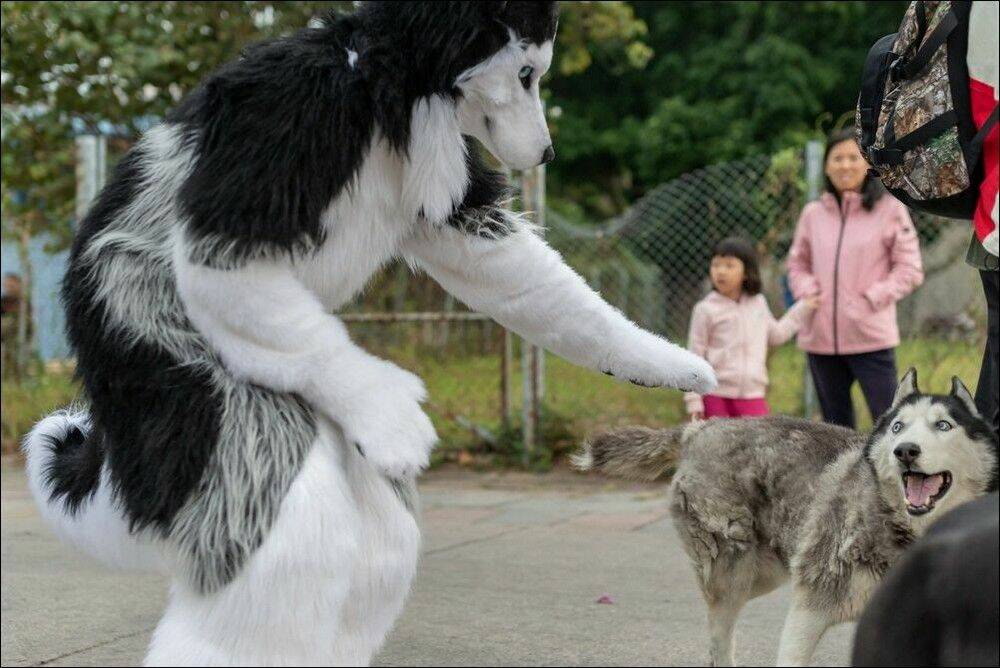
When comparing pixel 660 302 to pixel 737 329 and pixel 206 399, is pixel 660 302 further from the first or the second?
pixel 206 399

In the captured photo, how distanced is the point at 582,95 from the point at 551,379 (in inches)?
512

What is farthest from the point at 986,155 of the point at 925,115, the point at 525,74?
the point at 525,74

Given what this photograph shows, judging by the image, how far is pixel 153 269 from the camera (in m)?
2.35

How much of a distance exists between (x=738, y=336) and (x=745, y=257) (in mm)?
391

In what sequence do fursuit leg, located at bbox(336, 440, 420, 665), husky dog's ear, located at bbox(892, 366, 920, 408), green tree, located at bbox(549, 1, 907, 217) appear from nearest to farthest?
fursuit leg, located at bbox(336, 440, 420, 665)
husky dog's ear, located at bbox(892, 366, 920, 408)
green tree, located at bbox(549, 1, 907, 217)

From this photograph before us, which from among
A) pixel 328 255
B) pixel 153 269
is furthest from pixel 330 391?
pixel 153 269

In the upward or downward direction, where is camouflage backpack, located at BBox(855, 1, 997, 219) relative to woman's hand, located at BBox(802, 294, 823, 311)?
upward

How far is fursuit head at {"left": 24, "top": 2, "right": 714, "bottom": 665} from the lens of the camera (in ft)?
7.25

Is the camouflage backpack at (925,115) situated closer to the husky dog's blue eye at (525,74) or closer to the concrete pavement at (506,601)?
the husky dog's blue eye at (525,74)

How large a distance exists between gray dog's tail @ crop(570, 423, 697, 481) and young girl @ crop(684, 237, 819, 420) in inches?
61.7

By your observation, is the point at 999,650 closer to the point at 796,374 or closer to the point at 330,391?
the point at 330,391

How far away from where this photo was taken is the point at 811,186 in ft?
27.1

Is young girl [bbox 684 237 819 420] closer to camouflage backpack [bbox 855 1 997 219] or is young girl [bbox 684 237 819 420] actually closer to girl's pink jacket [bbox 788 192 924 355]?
girl's pink jacket [bbox 788 192 924 355]

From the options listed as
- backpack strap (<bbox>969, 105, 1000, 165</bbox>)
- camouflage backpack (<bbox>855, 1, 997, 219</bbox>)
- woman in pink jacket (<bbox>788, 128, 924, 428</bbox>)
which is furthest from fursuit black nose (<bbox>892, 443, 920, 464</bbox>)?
woman in pink jacket (<bbox>788, 128, 924, 428</bbox>)
